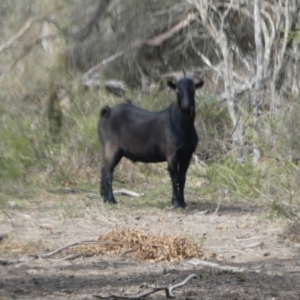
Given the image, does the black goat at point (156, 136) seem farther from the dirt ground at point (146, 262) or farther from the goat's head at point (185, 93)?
the dirt ground at point (146, 262)

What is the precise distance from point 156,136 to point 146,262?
191 inches

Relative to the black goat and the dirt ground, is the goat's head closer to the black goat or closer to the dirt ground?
the black goat

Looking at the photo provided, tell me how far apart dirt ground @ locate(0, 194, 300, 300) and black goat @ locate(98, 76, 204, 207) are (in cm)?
64

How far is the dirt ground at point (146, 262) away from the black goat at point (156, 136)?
0.64 metres

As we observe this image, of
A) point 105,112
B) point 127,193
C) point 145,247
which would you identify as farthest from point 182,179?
point 145,247

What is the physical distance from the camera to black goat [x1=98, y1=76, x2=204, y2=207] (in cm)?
1305

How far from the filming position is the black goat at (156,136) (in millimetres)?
13055

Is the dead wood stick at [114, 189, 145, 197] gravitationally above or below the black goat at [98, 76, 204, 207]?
below

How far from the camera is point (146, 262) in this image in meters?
8.80

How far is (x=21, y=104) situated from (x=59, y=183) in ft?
25.9

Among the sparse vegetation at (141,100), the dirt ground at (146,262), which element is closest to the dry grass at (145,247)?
the dirt ground at (146,262)

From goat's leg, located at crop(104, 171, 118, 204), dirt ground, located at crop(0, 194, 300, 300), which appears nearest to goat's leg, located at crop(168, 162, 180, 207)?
dirt ground, located at crop(0, 194, 300, 300)

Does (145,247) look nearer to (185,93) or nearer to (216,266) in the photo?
(216,266)

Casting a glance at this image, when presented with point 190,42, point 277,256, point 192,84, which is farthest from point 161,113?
point 190,42
